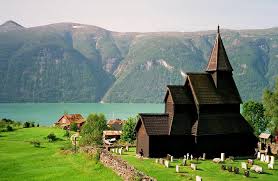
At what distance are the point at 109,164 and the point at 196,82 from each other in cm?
1753

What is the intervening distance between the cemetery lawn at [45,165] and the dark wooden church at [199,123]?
8.65 m

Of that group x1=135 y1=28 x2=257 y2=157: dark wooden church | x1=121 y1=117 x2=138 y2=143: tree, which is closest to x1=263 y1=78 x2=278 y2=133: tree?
x1=135 y1=28 x2=257 y2=157: dark wooden church

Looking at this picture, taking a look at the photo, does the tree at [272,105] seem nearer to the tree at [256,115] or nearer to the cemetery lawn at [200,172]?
the tree at [256,115]

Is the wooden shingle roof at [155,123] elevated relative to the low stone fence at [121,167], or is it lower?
elevated

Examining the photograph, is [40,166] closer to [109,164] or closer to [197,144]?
[109,164]

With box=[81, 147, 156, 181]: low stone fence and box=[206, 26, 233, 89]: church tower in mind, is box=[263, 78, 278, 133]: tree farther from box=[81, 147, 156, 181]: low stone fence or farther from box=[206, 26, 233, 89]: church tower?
box=[81, 147, 156, 181]: low stone fence

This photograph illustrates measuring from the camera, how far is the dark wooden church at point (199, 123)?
161ft

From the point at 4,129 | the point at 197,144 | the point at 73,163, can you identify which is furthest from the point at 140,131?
the point at 4,129

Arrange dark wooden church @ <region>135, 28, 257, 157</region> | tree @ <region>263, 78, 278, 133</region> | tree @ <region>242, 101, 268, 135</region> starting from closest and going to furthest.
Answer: dark wooden church @ <region>135, 28, 257, 157</region> < tree @ <region>263, 78, 278, 133</region> < tree @ <region>242, 101, 268, 135</region>

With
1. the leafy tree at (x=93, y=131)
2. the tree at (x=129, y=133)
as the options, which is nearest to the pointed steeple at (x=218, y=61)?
the tree at (x=129, y=133)

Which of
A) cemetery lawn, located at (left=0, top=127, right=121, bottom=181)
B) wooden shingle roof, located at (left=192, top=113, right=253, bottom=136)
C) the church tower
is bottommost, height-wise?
cemetery lawn, located at (left=0, top=127, right=121, bottom=181)

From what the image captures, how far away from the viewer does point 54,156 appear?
163ft

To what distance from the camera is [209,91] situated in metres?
51.8

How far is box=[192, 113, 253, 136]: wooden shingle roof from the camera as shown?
4951 centimetres
